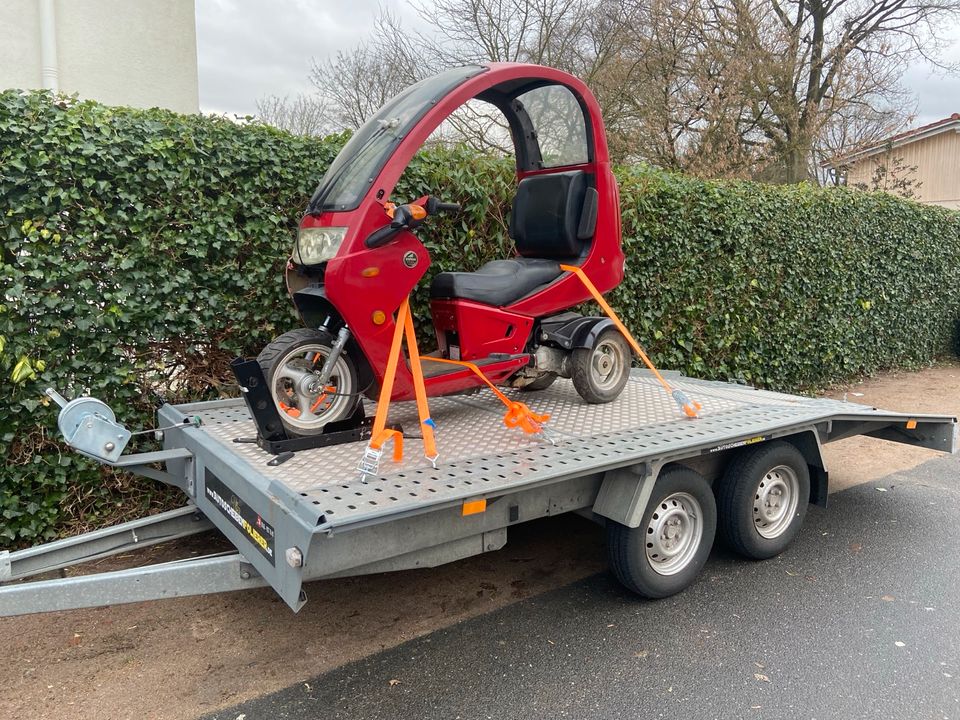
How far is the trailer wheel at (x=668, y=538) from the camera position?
3596mm

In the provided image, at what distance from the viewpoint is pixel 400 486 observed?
2852mm

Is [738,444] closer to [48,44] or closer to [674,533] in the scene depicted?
[674,533]

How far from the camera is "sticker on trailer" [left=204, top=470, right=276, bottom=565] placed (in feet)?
8.73

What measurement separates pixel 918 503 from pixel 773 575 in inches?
82.5

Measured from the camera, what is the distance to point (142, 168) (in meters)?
4.08

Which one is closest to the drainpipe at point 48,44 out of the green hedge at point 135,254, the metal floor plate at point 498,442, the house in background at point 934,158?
the green hedge at point 135,254

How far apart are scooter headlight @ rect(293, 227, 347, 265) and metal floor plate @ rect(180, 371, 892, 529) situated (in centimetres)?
94

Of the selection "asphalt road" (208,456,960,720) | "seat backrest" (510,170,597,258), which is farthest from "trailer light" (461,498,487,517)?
"seat backrest" (510,170,597,258)

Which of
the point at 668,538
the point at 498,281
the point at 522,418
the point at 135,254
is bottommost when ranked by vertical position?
the point at 668,538

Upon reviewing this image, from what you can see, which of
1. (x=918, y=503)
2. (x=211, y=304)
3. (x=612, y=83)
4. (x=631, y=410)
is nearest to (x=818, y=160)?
(x=612, y=83)

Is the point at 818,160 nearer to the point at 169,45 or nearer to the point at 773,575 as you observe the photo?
the point at 169,45

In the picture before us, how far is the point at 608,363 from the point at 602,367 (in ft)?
0.19

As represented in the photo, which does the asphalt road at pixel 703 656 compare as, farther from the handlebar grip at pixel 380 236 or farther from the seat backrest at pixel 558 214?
the seat backrest at pixel 558 214

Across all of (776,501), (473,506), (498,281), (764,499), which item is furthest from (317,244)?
(776,501)
